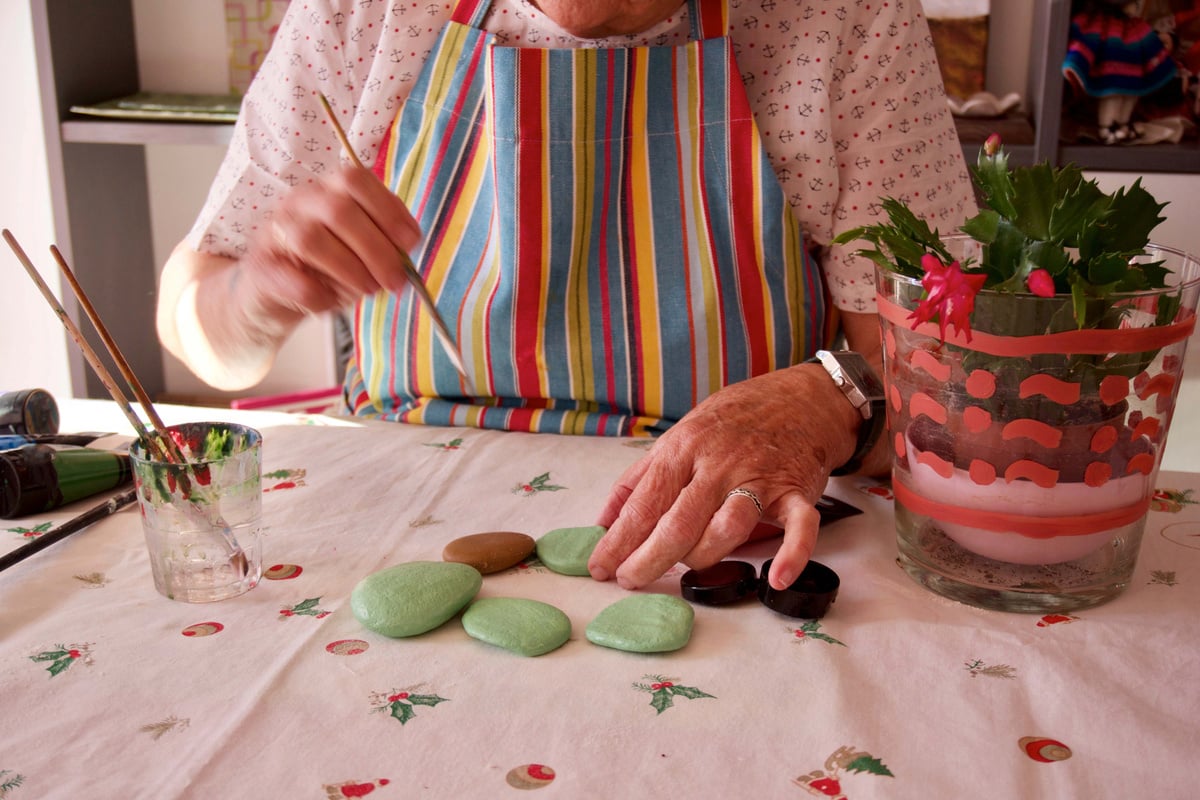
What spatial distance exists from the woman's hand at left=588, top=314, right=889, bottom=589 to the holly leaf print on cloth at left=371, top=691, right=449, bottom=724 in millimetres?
201

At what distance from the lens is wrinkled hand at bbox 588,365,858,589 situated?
823 millimetres

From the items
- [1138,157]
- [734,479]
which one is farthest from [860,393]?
[1138,157]

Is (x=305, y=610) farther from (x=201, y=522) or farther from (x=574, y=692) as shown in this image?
(x=574, y=692)

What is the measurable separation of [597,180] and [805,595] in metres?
0.61

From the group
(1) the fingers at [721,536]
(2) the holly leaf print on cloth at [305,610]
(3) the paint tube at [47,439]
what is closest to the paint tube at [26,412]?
(3) the paint tube at [47,439]

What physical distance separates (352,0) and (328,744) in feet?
→ 2.95

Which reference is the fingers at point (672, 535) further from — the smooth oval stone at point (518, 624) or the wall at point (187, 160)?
the wall at point (187, 160)

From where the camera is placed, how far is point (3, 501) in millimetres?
929

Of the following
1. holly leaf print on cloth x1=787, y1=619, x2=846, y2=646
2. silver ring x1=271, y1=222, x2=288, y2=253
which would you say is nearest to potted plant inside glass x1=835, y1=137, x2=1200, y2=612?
holly leaf print on cloth x1=787, y1=619, x2=846, y2=646

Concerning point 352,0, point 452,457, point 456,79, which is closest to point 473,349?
point 452,457

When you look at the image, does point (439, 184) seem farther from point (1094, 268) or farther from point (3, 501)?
point (1094, 268)

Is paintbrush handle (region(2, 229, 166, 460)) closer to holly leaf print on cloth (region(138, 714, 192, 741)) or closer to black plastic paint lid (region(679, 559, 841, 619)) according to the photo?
holly leaf print on cloth (region(138, 714, 192, 741))

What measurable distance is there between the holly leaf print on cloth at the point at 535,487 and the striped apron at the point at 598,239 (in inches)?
6.8

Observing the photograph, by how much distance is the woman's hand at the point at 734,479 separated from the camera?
823 mm
